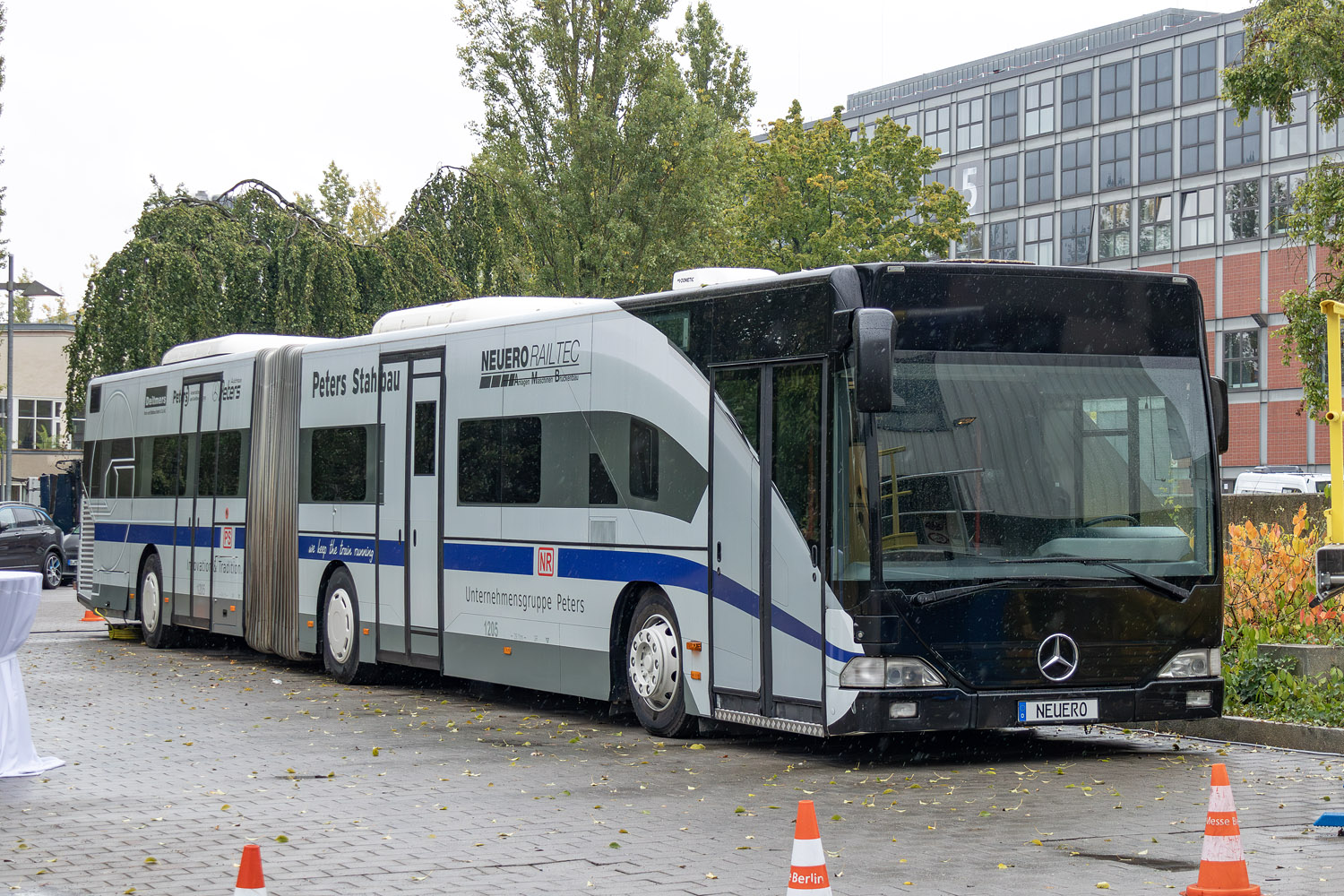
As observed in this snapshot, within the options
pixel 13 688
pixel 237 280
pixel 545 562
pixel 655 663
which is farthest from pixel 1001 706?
pixel 237 280

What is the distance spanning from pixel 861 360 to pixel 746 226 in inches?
1346

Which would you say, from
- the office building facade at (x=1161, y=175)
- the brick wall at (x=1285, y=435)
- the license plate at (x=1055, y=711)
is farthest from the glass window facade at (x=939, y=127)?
the license plate at (x=1055, y=711)

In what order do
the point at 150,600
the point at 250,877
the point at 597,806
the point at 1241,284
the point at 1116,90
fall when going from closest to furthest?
the point at 250,877 → the point at 597,806 → the point at 150,600 → the point at 1241,284 → the point at 1116,90

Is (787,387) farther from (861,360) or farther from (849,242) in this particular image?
(849,242)

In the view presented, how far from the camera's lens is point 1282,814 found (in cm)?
894

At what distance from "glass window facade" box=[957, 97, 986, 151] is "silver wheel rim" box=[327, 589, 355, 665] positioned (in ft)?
196

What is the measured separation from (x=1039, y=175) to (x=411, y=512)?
58580 mm

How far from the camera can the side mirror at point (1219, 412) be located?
37.5 ft

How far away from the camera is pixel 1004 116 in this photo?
71.8 m

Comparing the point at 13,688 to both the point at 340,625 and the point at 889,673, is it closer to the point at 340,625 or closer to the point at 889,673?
the point at 889,673

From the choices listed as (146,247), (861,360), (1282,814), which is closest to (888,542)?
(861,360)

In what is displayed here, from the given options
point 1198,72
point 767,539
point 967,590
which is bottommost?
point 967,590

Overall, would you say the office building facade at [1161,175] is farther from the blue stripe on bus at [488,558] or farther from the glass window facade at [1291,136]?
the blue stripe on bus at [488,558]

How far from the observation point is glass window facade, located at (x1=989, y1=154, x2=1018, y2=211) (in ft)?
236
